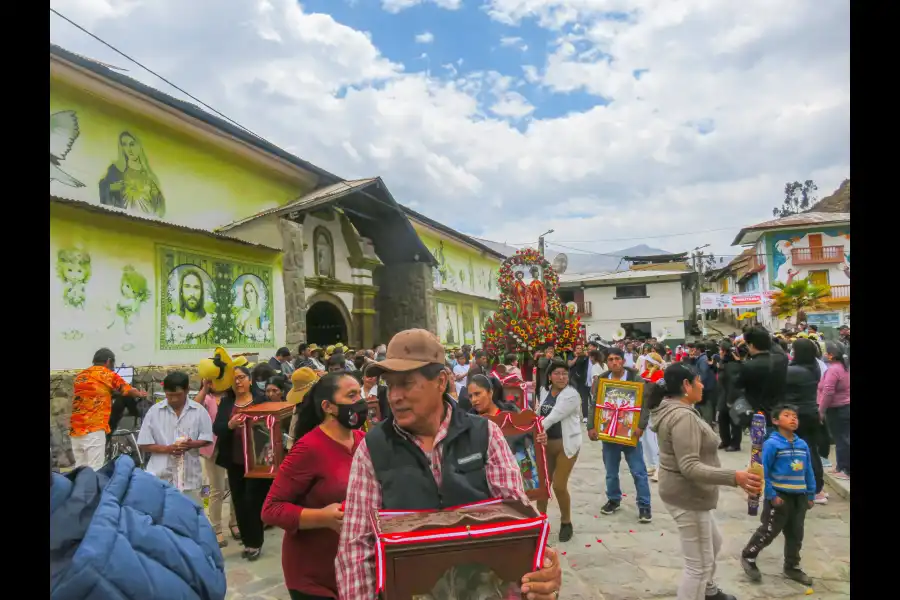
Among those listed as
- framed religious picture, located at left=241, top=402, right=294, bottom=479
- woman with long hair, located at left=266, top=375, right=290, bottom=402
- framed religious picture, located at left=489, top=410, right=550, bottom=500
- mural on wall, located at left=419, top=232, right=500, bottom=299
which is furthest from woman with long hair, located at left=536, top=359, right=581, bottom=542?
mural on wall, located at left=419, top=232, right=500, bottom=299

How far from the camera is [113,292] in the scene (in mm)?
9188

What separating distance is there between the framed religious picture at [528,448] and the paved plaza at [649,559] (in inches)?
34.0

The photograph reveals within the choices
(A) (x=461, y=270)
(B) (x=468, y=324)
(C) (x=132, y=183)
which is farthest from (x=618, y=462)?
(A) (x=461, y=270)

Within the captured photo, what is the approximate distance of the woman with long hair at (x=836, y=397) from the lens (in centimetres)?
730

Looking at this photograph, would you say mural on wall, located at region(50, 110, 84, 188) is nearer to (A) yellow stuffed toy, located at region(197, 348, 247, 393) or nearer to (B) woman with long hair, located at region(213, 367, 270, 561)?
(A) yellow stuffed toy, located at region(197, 348, 247, 393)

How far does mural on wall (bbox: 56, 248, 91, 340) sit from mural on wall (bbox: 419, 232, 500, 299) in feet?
43.7

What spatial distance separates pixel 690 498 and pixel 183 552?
11.7 feet

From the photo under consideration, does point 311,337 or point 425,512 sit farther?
point 311,337
